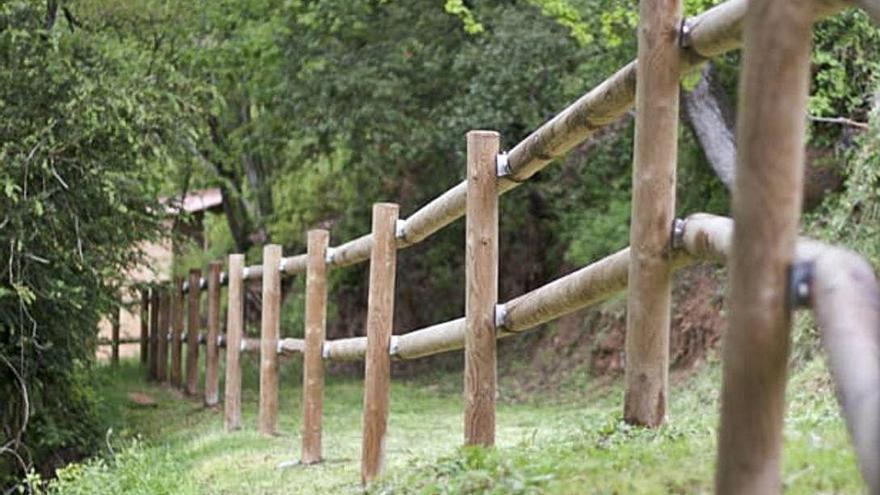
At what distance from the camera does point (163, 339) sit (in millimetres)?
17078

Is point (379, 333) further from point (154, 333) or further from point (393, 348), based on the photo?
point (154, 333)

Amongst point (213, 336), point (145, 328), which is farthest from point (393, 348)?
point (145, 328)

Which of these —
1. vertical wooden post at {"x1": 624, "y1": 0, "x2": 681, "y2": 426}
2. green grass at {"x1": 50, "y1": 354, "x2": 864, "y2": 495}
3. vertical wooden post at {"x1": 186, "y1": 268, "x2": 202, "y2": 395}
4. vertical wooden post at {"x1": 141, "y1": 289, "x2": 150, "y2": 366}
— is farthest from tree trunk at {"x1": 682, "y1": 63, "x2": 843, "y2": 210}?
vertical wooden post at {"x1": 624, "y1": 0, "x2": 681, "y2": 426}

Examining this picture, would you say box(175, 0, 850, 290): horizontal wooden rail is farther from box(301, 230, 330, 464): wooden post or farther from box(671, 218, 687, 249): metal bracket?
box(301, 230, 330, 464): wooden post

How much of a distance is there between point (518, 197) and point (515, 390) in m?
2.83

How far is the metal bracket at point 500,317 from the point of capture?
18.1 ft

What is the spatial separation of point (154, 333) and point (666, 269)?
14062mm

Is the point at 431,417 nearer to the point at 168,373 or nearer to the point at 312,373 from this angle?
the point at 312,373

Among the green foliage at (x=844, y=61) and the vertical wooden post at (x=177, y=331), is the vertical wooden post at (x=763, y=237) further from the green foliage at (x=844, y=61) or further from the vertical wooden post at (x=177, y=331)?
the vertical wooden post at (x=177, y=331)

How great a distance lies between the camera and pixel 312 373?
8727 millimetres

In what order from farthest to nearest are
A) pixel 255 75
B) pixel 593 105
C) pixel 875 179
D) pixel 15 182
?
pixel 255 75 → pixel 15 182 → pixel 875 179 → pixel 593 105

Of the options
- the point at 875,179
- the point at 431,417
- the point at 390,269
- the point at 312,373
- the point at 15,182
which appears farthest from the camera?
the point at 431,417

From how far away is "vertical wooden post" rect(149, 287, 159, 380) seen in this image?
17.5 m

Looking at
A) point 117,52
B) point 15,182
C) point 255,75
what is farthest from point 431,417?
point 255,75
